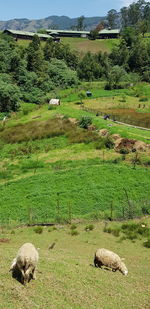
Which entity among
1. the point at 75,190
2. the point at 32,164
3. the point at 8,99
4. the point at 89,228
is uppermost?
the point at 8,99

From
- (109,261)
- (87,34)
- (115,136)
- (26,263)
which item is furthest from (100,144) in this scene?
(87,34)

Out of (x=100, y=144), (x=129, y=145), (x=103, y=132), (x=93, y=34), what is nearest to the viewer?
(x=129, y=145)

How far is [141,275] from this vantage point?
59.3ft

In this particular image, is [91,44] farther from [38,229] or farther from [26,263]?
[26,263]

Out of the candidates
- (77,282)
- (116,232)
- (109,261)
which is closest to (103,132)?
(116,232)

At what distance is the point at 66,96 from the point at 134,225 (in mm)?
61954

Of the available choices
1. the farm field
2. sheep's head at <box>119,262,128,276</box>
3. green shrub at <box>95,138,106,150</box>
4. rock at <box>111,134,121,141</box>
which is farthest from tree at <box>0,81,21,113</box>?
sheep's head at <box>119,262,128,276</box>

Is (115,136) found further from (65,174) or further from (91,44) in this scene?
(91,44)

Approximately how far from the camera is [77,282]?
51.2 ft

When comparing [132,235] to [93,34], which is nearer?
[132,235]

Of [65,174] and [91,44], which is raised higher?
[91,44]

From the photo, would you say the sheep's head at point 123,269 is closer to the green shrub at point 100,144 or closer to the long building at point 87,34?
the green shrub at point 100,144

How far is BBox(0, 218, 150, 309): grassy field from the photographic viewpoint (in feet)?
45.1

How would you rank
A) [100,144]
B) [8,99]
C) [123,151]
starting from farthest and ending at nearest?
[8,99]
[100,144]
[123,151]
